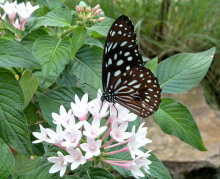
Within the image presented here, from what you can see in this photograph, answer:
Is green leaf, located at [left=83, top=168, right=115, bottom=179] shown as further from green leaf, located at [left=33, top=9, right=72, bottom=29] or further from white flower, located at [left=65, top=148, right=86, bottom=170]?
green leaf, located at [left=33, top=9, right=72, bottom=29]

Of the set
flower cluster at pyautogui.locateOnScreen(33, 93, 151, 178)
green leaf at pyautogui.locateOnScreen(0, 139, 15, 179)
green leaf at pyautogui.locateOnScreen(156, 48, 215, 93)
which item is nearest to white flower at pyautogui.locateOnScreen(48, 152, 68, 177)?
flower cluster at pyautogui.locateOnScreen(33, 93, 151, 178)

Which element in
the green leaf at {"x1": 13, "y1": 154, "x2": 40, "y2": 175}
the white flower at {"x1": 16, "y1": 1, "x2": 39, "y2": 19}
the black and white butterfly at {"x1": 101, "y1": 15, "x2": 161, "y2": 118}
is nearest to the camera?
the black and white butterfly at {"x1": 101, "y1": 15, "x2": 161, "y2": 118}

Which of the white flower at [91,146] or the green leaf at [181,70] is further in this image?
the green leaf at [181,70]

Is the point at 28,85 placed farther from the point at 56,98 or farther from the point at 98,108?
the point at 98,108

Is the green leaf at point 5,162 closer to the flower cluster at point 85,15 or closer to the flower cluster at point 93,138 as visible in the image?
the flower cluster at point 93,138

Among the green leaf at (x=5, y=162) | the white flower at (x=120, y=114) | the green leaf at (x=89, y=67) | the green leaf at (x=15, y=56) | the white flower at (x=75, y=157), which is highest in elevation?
the green leaf at (x=15, y=56)

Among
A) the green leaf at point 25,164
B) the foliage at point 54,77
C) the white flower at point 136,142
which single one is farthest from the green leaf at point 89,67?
the green leaf at point 25,164

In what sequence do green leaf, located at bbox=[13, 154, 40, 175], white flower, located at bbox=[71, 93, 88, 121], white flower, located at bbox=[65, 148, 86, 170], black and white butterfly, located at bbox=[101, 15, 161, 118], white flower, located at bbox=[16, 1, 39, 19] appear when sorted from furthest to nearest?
green leaf, located at bbox=[13, 154, 40, 175] → white flower, located at bbox=[16, 1, 39, 19] → black and white butterfly, located at bbox=[101, 15, 161, 118] → white flower, located at bbox=[71, 93, 88, 121] → white flower, located at bbox=[65, 148, 86, 170]
